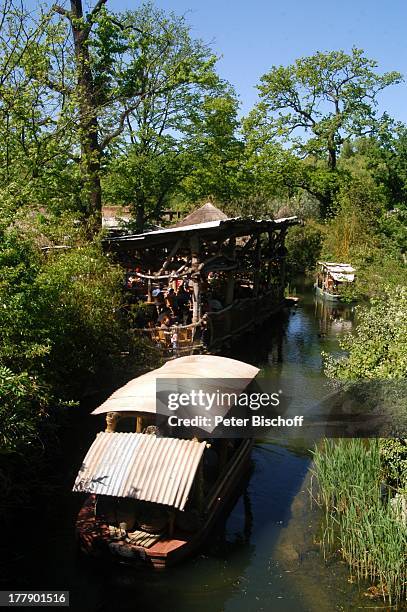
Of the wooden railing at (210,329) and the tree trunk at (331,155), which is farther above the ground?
the tree trunk at (331,155)

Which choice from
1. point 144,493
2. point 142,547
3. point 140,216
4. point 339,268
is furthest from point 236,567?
point 339,268

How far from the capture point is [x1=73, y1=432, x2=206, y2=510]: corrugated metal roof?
322 inches

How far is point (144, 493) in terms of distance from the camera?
26.8 ft

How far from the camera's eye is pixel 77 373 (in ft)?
43.4

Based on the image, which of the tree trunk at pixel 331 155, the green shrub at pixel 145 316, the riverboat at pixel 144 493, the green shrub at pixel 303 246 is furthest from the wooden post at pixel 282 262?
the riverboat at pixel 144 493

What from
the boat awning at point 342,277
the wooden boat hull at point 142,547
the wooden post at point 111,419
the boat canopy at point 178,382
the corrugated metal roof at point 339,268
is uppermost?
the corrugated metal roof at point 339,268

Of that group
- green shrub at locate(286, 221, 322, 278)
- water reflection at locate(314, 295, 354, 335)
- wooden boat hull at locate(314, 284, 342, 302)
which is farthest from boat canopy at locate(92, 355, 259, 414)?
green shrub at locate(286, 221, 322, 278)

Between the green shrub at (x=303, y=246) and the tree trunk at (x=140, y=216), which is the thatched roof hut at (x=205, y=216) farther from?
the green shrub at (x=303, y=246)

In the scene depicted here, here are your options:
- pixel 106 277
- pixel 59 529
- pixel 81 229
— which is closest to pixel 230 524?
pixel 59 529

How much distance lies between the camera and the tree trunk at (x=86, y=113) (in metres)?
17.2

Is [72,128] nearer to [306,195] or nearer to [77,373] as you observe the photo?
[77,373]

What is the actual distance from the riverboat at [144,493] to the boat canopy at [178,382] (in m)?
0.02

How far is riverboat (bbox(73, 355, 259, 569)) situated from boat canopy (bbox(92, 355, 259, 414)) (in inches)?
1.0

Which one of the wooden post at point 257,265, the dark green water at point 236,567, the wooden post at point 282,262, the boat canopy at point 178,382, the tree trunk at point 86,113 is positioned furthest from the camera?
the wooden post at point 282,262
